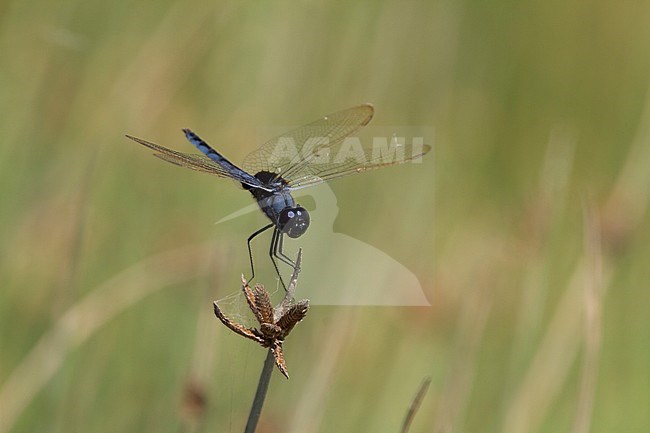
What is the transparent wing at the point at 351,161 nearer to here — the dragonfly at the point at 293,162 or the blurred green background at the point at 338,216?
the dragonfly at the point at 293,162

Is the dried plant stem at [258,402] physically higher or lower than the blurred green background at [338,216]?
lower

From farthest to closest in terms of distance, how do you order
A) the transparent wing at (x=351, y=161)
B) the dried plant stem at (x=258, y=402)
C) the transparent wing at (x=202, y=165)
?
the transparent wing at (x=351, y=161), the transparent wing at (x=202, y=165), the dried plant stem at (x=258, y=402)

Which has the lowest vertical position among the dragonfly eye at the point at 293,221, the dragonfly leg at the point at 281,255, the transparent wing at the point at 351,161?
the dragonfly leg at the point at 281,255

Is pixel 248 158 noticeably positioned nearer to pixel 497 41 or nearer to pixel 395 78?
pixel 395 78

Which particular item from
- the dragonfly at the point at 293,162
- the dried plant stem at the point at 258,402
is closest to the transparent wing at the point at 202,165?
the dragonfly at the point at 293,162

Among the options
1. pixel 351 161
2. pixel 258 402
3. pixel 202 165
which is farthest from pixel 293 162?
pixel 258 402

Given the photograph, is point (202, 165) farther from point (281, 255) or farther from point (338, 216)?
point (338, 216)
